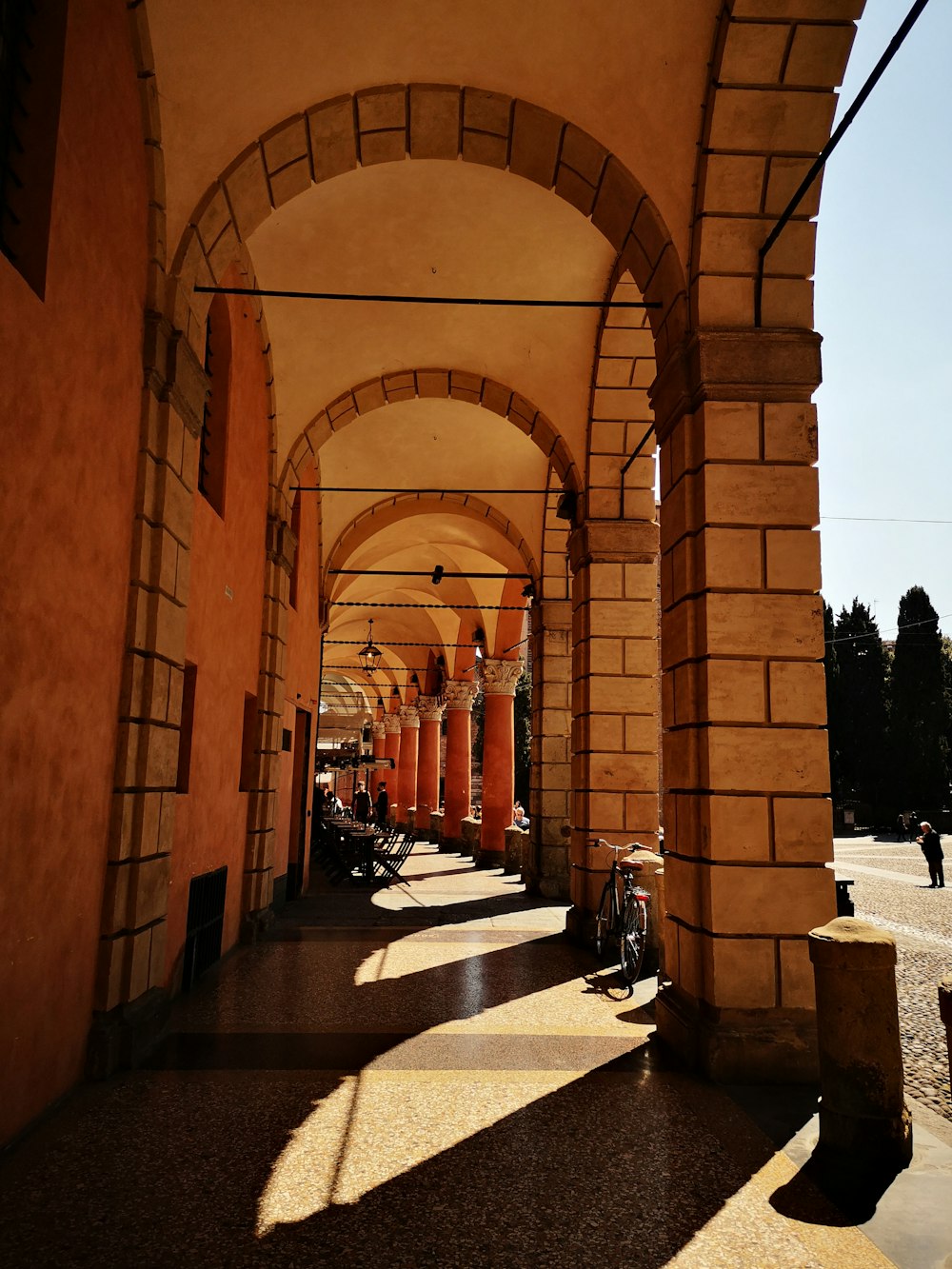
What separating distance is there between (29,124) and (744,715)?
4.50 meters

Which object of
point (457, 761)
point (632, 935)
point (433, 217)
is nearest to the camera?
point (632, 935)

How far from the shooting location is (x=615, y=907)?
7.75m

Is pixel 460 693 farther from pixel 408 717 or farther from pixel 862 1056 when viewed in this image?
pixel 862 1056

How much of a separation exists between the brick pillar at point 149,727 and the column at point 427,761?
68.7 ft

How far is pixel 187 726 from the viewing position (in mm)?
6418

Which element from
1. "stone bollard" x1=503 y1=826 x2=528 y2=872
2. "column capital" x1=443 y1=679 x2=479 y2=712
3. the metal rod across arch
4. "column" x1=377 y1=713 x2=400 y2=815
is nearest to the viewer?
the metal rod across arch

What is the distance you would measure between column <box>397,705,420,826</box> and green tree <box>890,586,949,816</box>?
21.1m

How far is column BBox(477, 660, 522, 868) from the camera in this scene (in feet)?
59.5

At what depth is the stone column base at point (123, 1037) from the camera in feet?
14.6

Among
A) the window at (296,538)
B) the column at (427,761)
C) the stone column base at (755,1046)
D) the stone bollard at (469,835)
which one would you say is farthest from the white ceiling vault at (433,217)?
the column at (427,761)

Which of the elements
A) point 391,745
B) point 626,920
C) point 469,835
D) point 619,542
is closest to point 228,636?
point 626,920

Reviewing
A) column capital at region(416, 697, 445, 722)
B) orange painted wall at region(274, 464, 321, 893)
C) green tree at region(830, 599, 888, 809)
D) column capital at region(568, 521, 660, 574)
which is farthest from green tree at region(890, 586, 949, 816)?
column capital at region(568, 521, 660, 574)

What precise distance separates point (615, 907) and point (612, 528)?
12.8ft

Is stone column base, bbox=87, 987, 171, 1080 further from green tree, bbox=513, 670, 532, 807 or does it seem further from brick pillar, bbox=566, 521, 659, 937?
green tree, bbox=513, 670, 532, 807
